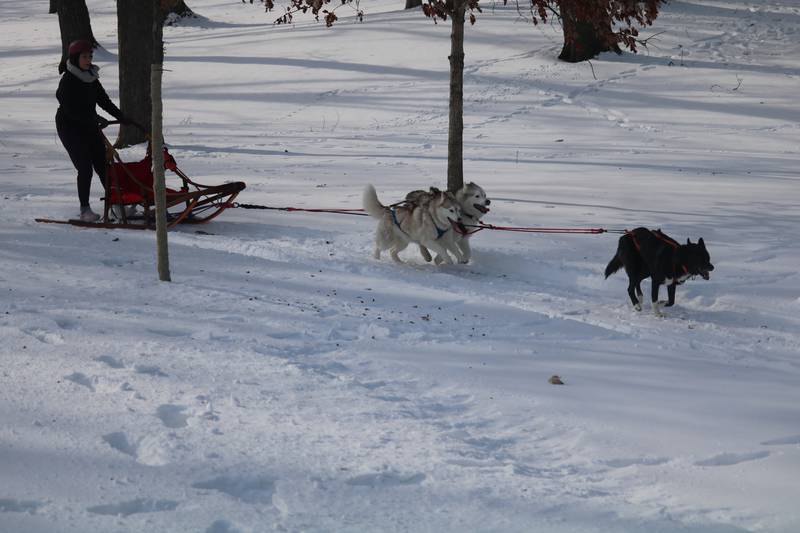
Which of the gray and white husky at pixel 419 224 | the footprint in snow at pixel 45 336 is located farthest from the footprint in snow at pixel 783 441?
the gray and white husky at pixel 419 224

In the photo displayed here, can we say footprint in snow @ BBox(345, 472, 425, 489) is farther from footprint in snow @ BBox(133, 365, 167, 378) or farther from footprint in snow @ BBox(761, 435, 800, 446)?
footprint in snow @ BBox(761, 435, 800, 446)

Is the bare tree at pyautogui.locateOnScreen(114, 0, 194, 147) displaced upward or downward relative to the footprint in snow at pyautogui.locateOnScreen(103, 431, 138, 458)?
upward

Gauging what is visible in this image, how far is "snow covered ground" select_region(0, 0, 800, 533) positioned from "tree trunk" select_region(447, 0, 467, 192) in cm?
69

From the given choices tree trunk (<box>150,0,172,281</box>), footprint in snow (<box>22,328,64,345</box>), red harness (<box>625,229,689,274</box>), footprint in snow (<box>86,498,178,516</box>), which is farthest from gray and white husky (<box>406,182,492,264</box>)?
footprint in snow (<box>86,498,178,516</box>)

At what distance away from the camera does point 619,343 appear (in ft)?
20.7

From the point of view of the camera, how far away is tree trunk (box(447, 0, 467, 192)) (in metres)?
9.81

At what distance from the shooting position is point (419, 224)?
8727mm

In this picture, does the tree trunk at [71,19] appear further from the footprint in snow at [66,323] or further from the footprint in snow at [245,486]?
the footprint in snow at [245,486]

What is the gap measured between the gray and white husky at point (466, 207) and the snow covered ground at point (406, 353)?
322 mm

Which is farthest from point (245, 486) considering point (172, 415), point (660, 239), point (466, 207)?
point (466, 207)

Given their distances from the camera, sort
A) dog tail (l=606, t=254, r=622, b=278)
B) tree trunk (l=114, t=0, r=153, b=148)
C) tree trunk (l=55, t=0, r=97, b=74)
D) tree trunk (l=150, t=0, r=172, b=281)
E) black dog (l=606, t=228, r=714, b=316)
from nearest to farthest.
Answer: tree trunk (l=150, t=0, r=172, b=281) → black dog (l=606, t=228, r=714, b=316) → dog tail (l=606, t=254, r=622, b=278) → tree trunk (l=114, t=0, r=153, b=148) → tree trunk (l=55, t=0, r=97, b=74)

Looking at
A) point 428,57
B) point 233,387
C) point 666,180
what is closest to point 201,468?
point 233,387

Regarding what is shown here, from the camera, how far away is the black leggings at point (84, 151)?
9048mm

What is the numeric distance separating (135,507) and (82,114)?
6343 millimetres
